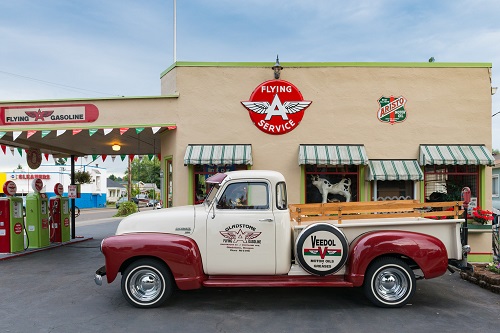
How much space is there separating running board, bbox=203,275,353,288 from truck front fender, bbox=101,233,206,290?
0.93 ft

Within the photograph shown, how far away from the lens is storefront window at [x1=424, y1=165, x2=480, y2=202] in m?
9.73

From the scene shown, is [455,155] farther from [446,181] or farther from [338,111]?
[338,111]

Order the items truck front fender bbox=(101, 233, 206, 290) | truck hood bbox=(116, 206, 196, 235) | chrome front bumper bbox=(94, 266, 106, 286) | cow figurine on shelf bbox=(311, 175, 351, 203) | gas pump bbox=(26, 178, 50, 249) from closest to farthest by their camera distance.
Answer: truck front fender bbox=(101, 233, 206, 290) < chrome front bumper bbox=(94, 266, 106, 286) < truck hood bbox=(116, 206, 196, 235) < cow figurine on shelf bbox=(311, 175, 351, 203) < gas pump bbox=(26, 178, 50, 249)

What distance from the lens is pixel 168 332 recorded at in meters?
4.91

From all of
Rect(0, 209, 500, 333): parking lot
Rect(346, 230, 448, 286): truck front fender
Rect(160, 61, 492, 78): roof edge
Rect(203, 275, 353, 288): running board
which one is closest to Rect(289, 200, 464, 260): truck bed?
Rect(346, 230, 448, 286): truck front fender

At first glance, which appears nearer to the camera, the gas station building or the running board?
the running board

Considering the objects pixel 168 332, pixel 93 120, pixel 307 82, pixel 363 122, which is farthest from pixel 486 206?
pixel 93 120

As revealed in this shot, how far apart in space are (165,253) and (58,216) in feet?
27.7

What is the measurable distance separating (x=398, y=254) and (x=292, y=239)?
161 cm

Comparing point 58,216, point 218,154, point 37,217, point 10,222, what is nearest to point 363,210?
point 218,154

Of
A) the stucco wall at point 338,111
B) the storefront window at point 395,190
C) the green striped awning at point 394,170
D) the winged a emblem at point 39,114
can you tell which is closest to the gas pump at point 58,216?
the winged a emblem at point 39,114

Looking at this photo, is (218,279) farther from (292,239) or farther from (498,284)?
(498,284)

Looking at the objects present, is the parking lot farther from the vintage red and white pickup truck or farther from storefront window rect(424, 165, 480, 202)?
storefront window rect(424, 165, 480, 202)

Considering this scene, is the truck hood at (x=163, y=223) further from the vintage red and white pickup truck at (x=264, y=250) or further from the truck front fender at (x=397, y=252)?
the truck front fender at (x=397, y=252)
